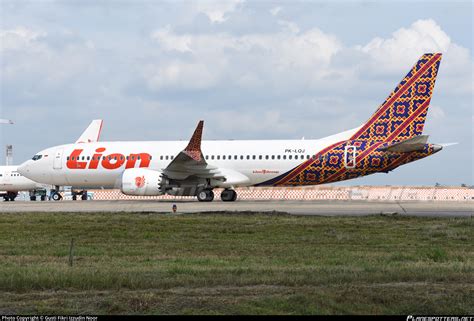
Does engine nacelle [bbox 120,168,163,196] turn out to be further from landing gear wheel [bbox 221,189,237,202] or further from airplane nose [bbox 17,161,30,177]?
airplane nose [bbox 17,161,30,177]

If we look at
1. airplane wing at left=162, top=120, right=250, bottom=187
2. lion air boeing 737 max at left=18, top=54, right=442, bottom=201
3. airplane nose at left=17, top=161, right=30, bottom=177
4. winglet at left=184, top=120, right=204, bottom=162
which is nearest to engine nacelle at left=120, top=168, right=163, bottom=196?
lion air boeing 737 max at left=18, top=54, right=442, bottom=201

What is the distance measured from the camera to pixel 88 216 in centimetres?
3150

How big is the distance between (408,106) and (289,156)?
23.4 feet

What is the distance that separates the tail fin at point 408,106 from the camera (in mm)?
42062

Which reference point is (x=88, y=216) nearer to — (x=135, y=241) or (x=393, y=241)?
(x=135, y=241)

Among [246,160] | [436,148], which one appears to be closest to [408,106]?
[436,148]

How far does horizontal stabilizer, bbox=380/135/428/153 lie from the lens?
1580 inches

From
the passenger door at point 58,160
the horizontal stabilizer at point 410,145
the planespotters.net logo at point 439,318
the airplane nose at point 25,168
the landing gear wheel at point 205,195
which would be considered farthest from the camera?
the airplane nose at point 25,168

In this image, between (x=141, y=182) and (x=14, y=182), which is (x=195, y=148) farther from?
(x=14, y=182)

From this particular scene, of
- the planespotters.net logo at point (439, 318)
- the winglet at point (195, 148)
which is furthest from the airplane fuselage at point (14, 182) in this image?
the planespotters.net logo at point (439, 318)

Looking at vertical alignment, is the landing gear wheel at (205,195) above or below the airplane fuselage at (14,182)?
below

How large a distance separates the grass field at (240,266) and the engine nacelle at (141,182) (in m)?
14.3

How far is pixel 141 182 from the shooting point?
42.6m

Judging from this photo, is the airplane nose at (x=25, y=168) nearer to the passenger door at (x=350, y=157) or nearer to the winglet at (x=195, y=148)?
the winglet at (x=195, y=148)
